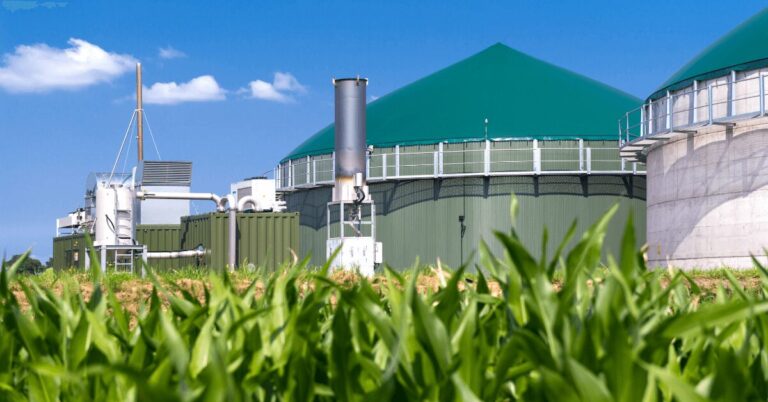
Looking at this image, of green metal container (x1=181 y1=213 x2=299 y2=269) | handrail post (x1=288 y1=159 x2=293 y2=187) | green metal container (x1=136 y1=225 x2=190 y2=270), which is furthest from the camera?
handrail post (x1=288 y1=159 x2=293 y2=187)

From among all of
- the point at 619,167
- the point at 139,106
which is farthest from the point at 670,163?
the point at 139,106

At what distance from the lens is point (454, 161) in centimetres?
4547

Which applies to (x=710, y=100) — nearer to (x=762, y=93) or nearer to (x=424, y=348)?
(x=762, y=93)

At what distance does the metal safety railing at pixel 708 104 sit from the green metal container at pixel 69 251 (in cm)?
2338

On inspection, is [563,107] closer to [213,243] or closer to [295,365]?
[213,243]

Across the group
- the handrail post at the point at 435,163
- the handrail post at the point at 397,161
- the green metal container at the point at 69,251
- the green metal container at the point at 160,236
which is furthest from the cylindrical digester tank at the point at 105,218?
the handrail post at the point at 435,163

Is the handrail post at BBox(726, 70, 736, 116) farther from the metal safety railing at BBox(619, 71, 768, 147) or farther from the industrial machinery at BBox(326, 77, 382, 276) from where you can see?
the industrial machinery at BBox(326, 77, 382, 276)

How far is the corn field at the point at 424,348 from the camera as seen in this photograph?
1.76 metres

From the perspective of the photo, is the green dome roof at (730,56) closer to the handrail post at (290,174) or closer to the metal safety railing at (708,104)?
the metal safety railing at (708,104)

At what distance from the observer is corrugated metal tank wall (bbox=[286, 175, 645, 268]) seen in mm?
45219

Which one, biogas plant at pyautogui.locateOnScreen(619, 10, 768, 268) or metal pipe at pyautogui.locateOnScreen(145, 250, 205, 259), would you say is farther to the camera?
metal pipe at pyautogui.locateOnScreen(145, 250, 205, 259)

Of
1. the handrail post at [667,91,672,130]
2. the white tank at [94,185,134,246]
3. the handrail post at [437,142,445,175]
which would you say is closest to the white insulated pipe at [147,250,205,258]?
the white tank at [94,185,134,246]

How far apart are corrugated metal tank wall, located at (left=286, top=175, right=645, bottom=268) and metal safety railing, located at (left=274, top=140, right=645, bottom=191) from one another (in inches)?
20.1

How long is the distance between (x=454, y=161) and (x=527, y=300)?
143 ft
